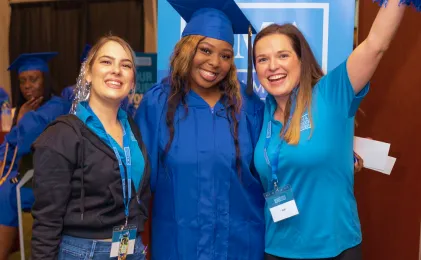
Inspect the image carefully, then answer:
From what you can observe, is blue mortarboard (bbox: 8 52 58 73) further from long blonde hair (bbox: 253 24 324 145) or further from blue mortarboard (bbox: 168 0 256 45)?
long blonde hair (bbox: 253 24 324 145)

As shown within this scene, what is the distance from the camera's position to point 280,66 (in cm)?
167

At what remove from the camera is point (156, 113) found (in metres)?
1.87

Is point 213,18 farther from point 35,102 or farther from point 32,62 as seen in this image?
point 32,62

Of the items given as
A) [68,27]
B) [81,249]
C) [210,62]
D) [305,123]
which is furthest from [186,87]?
[68,27]

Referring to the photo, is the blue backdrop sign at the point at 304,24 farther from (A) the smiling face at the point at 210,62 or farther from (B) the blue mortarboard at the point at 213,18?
(A) the smiling face at the point at 210,62

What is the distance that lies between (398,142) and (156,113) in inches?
59.8

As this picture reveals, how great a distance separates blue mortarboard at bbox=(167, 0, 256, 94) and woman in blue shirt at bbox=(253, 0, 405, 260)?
25 cm

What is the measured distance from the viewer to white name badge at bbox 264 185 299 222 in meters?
1.59

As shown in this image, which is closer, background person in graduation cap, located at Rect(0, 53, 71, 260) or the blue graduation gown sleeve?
the blue graduation gown sleeve

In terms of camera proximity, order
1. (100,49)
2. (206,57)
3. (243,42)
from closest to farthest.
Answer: (100,49) → (206,57) → (243,42)

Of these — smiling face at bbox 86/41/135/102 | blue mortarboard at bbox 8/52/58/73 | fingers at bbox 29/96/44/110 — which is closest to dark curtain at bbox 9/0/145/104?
blue mortarboard at bbox 8/52/58/73

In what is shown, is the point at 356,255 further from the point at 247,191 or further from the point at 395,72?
the point at 395,72

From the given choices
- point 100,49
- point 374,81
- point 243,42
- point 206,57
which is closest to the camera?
point 100,49

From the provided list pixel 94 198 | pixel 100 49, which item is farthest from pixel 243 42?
pixel 94 198
